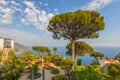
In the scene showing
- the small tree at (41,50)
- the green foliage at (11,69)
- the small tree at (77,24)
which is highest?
the small tree at (77,24)

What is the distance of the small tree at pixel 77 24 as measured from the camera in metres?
36.9

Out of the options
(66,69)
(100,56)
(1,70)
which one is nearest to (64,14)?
(66,69)

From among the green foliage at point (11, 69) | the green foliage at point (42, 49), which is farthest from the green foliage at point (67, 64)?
the green foliage at point (42, 49)

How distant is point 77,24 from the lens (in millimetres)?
37594

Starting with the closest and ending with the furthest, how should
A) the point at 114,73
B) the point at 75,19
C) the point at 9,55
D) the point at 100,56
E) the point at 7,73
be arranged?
1. the point at 114,73
2. the point at 7,73
3. the point at 9,55
4. the point at 75,19
5. the point at 100,56

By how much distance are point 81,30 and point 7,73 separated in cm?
1681

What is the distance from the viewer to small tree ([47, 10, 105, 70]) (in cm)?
3688

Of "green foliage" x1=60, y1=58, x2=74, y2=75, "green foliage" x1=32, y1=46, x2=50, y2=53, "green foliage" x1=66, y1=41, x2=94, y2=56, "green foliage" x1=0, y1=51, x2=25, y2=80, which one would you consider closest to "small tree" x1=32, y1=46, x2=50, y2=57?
"green foliage" x1=32, y1=46, x2=50, y2=53

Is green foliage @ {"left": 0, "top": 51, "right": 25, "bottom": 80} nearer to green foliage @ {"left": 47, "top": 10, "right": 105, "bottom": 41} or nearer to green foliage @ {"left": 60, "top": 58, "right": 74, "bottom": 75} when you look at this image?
green foliage @ {"left": 60, "top": 58, "right": 74, "bottom": 75}

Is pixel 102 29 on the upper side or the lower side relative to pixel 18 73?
upper

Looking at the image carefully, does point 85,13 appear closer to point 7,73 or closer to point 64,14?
point 64,14

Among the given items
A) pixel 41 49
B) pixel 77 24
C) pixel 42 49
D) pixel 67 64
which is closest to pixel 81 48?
pixel 42 49

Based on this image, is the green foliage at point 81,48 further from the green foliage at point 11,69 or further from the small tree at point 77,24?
the green foliage at point 11,69

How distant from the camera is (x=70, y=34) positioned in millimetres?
39594
